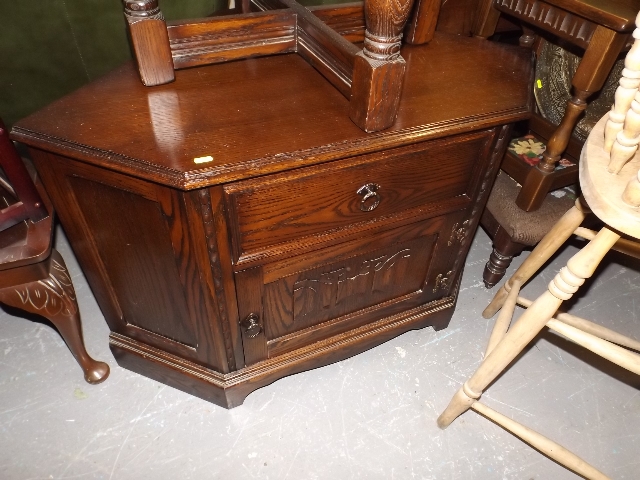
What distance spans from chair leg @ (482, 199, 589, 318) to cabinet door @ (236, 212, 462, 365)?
213 millimetres

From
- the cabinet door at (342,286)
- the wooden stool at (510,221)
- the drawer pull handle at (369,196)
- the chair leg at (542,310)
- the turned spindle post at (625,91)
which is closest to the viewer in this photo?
the turned spindle post at (625,91)

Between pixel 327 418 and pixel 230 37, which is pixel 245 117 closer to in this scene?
pixel 230 37

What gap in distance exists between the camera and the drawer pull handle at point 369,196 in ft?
3.27

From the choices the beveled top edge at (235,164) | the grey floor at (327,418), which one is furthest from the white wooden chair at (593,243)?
the beveled top edge at (235,164)

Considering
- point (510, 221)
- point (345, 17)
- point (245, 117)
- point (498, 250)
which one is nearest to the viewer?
point (245, 117)

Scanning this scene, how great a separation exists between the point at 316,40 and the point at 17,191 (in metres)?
0.74

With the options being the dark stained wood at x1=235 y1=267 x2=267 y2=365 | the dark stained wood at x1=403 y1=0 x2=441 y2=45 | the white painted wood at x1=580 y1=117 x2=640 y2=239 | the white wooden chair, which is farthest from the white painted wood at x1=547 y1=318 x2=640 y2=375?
the dark stained wood at x1=403 y1=0 x2=441 y2=45

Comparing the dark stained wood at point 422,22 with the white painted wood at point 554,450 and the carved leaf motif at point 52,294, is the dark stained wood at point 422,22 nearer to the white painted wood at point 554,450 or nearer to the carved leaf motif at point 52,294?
the white painted wood at point 554,450

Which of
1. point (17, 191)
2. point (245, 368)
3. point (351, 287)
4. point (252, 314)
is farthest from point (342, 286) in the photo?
point (17, 191)

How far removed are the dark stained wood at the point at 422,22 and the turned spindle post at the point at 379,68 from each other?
380 millimetres

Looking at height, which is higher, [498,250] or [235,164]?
[235,164]

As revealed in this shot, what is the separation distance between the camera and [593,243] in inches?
35.3

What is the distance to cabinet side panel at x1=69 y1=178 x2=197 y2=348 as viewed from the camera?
0.93m

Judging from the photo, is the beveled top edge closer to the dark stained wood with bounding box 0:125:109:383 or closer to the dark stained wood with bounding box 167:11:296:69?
the dark stained wood with bounding box 0:125:109:383
